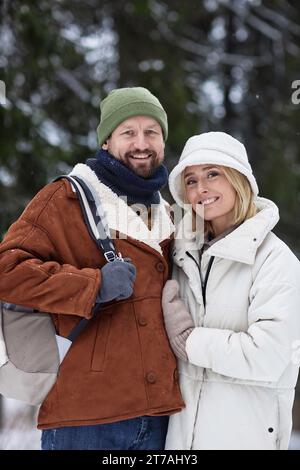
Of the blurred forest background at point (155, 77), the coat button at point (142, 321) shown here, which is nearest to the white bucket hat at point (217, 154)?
the coat button at point (142, 321)

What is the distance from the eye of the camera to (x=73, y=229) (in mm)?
2574

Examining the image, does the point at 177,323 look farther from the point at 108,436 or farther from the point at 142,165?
the point at 142,165

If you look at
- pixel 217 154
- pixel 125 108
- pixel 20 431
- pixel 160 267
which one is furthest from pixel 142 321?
pixel 20 431

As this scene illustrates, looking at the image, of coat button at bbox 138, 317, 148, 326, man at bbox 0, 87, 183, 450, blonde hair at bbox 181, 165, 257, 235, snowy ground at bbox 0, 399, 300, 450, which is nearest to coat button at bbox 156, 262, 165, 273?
man at bbox 0, 87, 183, 450

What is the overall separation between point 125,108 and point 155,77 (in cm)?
555

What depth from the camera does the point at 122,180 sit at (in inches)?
106

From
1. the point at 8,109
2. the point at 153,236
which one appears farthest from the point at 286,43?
the point at 153,236

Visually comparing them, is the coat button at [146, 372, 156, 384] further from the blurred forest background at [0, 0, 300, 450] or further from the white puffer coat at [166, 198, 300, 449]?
the blurred forest background at [0, 0, 300, 450]

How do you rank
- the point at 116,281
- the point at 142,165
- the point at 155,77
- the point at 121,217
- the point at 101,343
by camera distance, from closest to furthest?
1. the point at 116,281
2. the point at 101,343
3. the point at 121,217
4. the point at 142,165
5. the point at 155,77

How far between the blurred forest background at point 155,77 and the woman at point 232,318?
316 cm

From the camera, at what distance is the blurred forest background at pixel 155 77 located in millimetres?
6182

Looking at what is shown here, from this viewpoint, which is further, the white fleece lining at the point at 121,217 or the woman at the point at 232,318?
the white fleece lining at the point at 121,217

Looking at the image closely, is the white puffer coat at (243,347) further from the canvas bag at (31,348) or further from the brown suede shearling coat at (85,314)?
the canvas bag at (31,348)

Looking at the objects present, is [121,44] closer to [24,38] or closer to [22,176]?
[24,38]
